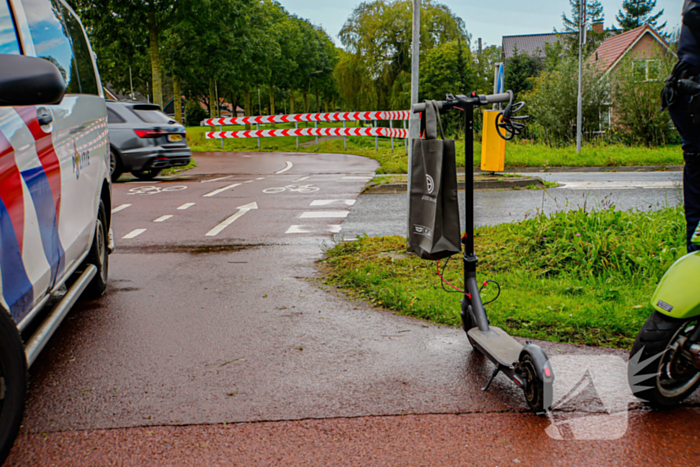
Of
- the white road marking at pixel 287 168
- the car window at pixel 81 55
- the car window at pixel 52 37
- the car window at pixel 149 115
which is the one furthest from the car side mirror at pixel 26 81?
the white road marking at pixel 287 168

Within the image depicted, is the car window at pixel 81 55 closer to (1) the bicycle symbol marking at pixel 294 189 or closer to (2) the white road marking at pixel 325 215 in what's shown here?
(2) the white road marking at pixel 325 215

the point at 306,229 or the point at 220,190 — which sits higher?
the point at 220,190

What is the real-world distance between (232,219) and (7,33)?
648cm

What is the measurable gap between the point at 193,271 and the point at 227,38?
80.9 feet

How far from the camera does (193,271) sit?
617 cm

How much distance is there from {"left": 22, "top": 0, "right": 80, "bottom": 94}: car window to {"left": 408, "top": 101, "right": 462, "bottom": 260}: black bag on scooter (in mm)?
2141

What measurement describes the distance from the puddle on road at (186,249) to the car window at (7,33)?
4066 millimetres

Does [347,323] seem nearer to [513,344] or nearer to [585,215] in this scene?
[513,344]

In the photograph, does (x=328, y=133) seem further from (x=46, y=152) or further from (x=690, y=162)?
(x=690, y=162)

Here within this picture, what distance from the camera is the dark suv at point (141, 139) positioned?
1408 centimetres

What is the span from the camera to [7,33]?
3.04 metres

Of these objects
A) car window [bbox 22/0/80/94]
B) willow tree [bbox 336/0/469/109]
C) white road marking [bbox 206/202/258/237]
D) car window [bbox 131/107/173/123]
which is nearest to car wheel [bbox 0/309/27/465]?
car window [bbox 22/0/80/94]

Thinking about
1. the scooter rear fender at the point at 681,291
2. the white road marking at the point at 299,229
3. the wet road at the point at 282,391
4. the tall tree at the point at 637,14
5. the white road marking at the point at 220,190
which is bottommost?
the wet road at the point at 282,391

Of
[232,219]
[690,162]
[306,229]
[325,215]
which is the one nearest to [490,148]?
[325,215]
